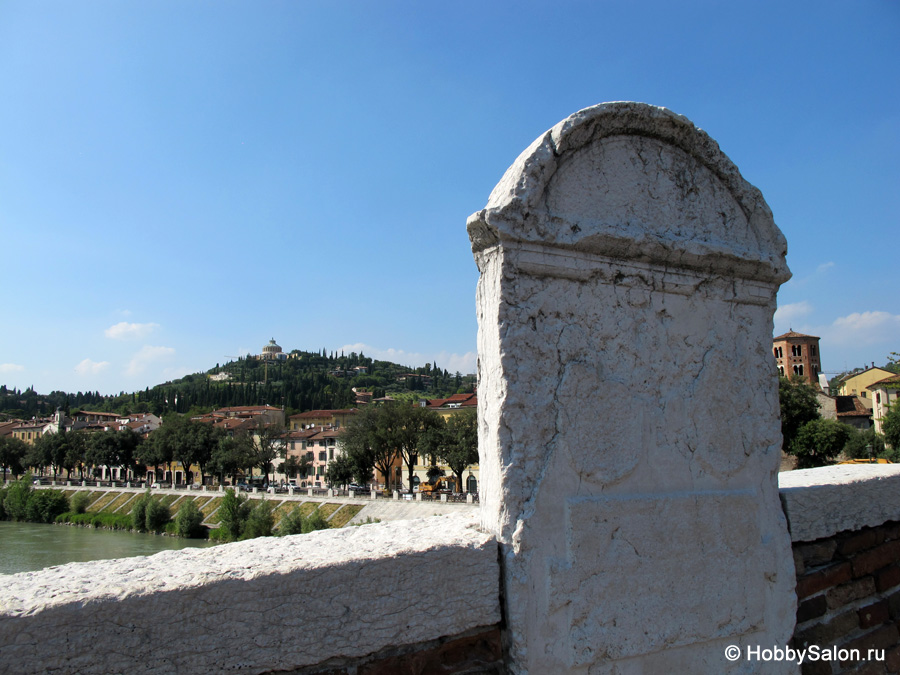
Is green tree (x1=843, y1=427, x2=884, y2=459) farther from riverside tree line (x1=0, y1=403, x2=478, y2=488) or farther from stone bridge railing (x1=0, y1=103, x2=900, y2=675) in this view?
stone bridge railing (x1=0, y1=103, x2=900, y2=675)

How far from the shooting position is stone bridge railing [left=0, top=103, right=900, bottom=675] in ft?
4.91

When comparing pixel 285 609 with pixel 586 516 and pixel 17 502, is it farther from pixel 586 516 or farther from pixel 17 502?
pixel 17 502

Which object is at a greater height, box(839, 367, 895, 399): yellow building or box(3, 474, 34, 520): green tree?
box(839, 367, 895, 399): yellow building

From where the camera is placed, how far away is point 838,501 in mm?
2580

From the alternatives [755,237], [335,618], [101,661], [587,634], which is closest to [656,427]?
[587,634]

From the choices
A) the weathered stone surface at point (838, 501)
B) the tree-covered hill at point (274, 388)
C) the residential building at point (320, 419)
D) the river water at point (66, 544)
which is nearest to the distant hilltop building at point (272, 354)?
the tree-covered hill at point (274, 388)

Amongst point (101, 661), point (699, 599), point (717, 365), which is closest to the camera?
point (101, 661)

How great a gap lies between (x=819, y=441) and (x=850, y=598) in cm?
3235

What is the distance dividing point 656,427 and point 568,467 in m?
0.40

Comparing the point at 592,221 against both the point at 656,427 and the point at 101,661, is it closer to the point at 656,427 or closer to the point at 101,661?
the point at 656,427

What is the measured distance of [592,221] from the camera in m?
2.08

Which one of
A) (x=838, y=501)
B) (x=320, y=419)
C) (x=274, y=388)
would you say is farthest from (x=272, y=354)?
(x=838, y=501)

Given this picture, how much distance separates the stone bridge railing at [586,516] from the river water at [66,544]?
28179 mm

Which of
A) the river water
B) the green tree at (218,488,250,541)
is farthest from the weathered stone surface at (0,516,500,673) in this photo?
the green tree at (218,488,250,541)
